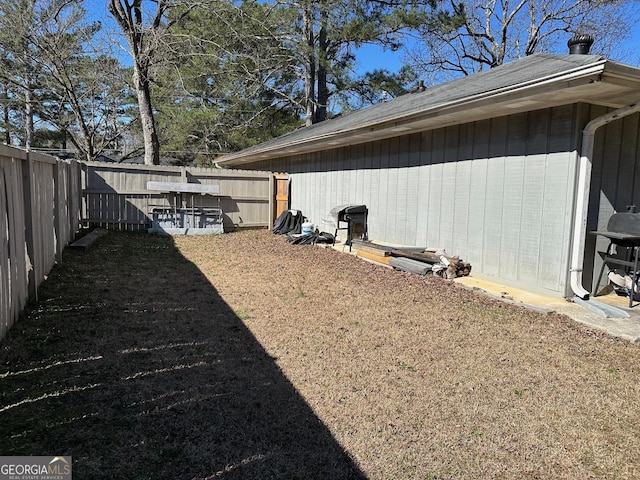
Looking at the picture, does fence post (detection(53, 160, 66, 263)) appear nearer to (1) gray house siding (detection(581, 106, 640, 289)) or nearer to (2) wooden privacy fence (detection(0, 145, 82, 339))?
(2) wooden privacy fence (detection(0, 145, 82, 339))

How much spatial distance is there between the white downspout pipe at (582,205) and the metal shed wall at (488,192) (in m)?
0.08

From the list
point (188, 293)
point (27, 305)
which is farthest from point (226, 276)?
point (27, 305)

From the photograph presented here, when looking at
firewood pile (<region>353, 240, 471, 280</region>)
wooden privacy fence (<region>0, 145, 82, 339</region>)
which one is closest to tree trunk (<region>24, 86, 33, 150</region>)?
wooden privacy fence (<region>0, 145, 82, 339</region>)

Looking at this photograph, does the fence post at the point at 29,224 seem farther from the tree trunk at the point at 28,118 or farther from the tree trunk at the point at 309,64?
the tree trunk at the point at 28,118

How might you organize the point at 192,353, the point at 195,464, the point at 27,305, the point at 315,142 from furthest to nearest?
the point at 315,142, the point at 27,305, the point at 192,353, the point at 195,464

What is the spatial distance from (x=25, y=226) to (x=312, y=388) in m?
3.05

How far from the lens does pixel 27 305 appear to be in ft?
12.4

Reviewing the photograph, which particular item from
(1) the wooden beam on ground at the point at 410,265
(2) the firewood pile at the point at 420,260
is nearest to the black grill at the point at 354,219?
(2) the firewood pile at the point at 420,260

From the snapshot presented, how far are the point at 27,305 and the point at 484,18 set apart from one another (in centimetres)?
1972

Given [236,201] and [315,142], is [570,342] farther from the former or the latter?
[236,201]

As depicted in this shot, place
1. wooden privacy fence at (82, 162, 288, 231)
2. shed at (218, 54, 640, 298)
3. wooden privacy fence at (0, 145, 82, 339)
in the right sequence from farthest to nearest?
wooden privacy fence at (82, 162, 288, 231) < shed at (218, 54, 640, 298) < wooden privacy fence at (0, 145, 82, 339)

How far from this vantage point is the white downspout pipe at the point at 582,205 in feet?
14.4

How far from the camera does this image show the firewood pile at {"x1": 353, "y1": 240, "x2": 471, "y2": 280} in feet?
18.9

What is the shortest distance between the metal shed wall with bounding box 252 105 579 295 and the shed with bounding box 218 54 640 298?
1cm
